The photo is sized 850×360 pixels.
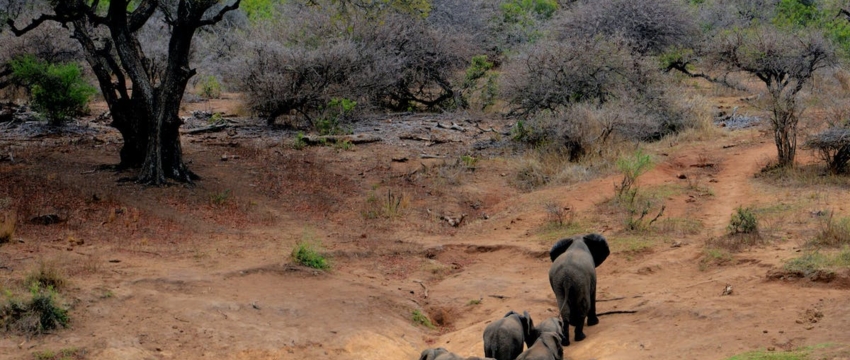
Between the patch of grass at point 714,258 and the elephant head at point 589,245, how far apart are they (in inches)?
77.0

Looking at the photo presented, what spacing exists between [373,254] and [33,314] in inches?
211

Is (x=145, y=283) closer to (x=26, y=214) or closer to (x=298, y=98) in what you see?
(x=26, y=214)

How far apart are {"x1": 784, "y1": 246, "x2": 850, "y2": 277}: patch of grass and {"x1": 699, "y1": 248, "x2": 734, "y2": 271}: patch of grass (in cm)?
96

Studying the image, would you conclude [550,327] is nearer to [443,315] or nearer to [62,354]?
[443,315]

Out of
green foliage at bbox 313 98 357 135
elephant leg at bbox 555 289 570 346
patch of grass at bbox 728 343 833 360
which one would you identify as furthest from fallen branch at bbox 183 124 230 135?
patch of grass at bbox 728 343 833 360

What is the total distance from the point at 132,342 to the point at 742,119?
19.3 meters

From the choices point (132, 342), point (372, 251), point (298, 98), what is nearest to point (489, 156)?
point (298, 98)

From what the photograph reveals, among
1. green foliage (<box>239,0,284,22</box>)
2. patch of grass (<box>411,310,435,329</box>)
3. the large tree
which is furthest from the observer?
green foliage (<box>239,0,284,22</box>)

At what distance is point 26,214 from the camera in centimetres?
1195

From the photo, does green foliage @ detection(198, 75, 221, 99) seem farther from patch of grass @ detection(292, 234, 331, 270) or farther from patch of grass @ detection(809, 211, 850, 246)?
patch of grass @ detection(809, 211, 850, 246)

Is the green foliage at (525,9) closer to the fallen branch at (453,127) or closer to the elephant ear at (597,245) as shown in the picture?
the fallen branch at (453,127)

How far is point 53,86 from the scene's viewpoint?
19062mm

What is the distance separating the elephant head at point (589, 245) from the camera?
8906 mm

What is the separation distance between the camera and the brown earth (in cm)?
782
